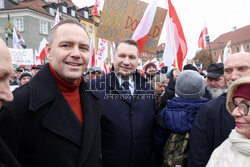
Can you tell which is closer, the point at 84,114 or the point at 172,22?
the point at 84,114

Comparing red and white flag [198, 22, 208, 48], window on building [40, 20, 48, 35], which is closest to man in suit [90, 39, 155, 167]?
red and white flag [198, 22, 208, 48]

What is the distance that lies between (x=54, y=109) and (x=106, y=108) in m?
0.94

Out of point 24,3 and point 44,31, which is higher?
point 24,3

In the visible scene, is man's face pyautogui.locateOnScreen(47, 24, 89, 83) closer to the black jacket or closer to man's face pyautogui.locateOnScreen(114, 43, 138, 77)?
man's face pyautogui.locateOnScreen(114, 43, 138, 77)

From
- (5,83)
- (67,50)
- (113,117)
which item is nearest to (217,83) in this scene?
(113,117)

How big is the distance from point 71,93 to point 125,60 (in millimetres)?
1088

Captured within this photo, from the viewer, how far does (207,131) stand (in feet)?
6.81

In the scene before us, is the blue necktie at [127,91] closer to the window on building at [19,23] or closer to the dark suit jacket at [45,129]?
the dark suit jacket at [45,129]

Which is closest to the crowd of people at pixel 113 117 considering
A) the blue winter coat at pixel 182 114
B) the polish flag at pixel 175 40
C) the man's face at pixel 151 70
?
the blue winter coat at pixel 182 114

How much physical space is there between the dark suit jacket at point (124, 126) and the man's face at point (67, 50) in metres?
0.82

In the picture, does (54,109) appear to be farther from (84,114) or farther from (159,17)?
(159,17)

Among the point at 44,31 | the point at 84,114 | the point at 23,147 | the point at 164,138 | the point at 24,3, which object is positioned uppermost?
the point at 24,3

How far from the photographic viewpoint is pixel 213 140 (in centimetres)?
207

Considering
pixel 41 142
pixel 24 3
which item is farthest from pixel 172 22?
pixel 24 3
